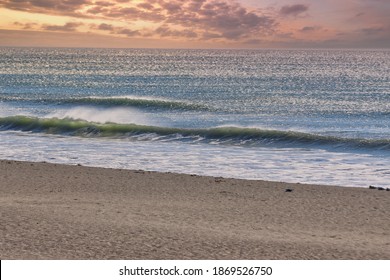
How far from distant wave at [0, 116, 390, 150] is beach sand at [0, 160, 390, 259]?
29.8ft

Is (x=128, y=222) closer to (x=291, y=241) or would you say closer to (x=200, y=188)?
(x=291, y=241)

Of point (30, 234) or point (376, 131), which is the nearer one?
point (30, 234)

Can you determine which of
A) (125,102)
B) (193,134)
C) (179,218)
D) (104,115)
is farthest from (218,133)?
(125,102)

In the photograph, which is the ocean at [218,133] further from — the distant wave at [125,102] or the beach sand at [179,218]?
the beach sand at [179,218]

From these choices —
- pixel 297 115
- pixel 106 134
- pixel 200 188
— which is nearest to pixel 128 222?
pixel 200 188

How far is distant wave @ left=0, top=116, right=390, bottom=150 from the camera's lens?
894 inches

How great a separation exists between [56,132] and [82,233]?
18649mm

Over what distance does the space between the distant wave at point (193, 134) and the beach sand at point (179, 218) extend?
29.8 ft

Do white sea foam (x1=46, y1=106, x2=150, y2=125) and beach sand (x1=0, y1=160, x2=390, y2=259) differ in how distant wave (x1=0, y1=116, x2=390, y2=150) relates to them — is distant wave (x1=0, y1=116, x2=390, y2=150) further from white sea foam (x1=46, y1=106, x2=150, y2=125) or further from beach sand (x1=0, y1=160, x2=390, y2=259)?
beach sand (x1=0, y1=160, x2=390, y2=259)

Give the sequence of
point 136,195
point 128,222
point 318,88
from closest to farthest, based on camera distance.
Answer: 1. point 128,222
2. point 136,195
3. point 318,88

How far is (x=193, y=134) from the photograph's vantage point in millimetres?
25500

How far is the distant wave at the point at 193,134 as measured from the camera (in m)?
22.7
